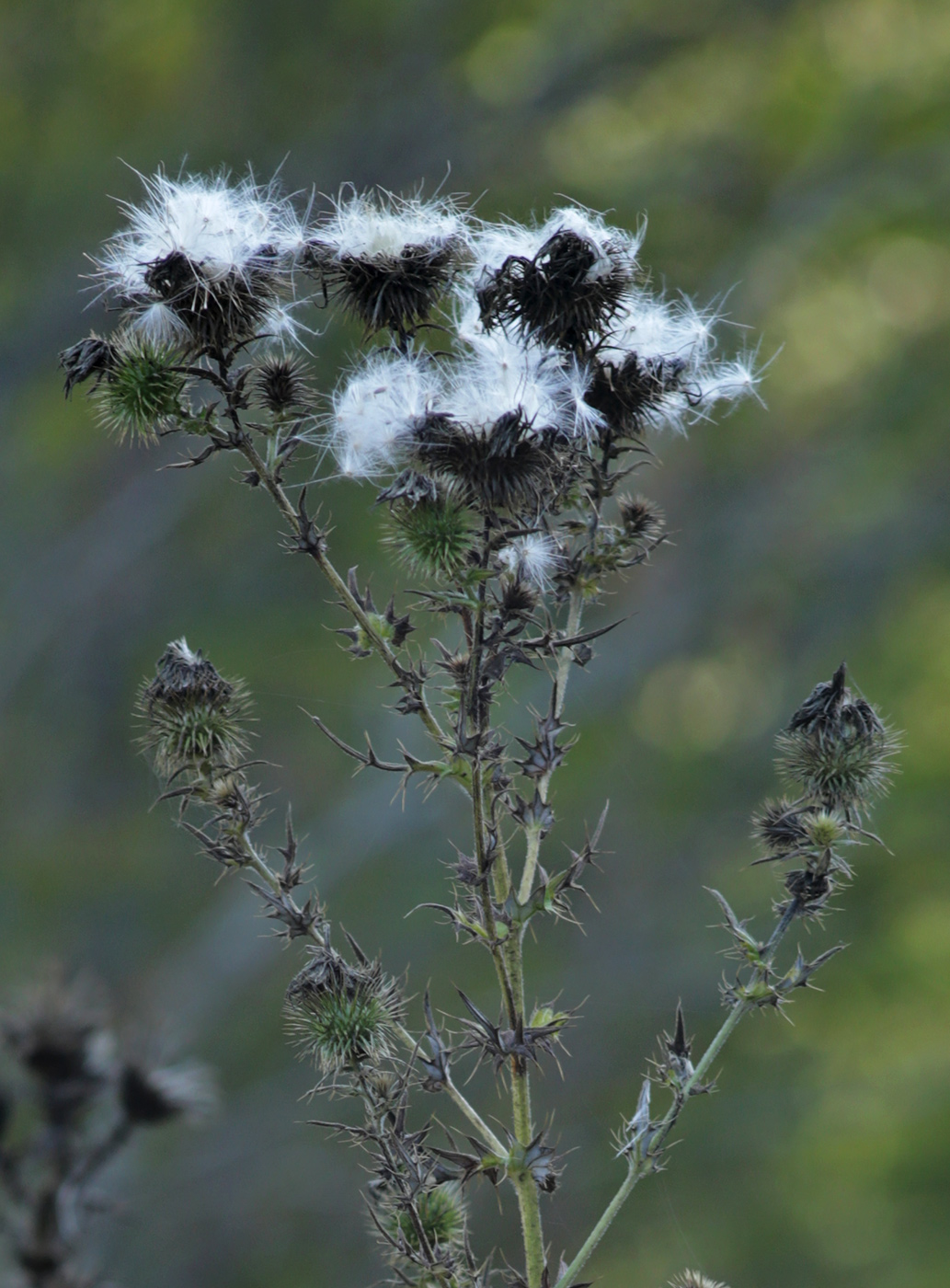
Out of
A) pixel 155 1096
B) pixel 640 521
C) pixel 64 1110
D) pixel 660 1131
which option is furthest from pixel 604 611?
pixel 660 1131

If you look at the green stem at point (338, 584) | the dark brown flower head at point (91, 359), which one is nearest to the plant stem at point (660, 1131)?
the green stem at point (338, 584)

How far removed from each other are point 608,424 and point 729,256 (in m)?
12.2

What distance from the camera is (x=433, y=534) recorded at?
7.23 feet

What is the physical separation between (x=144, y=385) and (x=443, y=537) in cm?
53

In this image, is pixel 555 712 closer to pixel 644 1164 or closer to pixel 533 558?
pixel 533 558

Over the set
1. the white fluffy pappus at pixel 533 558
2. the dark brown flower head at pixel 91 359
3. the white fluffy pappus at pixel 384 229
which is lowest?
the white fluffy pappus at pixel 533 558

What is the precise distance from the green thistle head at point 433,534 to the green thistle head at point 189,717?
1.30 ft

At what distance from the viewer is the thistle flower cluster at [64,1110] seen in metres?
3.11

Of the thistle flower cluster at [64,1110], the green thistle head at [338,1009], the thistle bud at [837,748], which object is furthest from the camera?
the thistle flower cluster at [64,1110]

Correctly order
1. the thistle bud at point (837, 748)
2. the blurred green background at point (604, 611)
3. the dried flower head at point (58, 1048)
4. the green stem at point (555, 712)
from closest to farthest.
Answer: the green stem at point (555, 712)
the thistle bud at point (837, 748)
the dried flower head at point (58, 1048)
the blurred green background at point (604, 611)

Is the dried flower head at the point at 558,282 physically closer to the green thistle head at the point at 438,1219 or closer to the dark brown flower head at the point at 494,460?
the dark brown flower head at the point at 494,460

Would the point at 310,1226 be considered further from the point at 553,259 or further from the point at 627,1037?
the point at 553,259

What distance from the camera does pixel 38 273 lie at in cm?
1187

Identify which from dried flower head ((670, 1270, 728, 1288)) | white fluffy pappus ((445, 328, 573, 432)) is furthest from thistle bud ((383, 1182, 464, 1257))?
white fluffy pappus ((445, 328, 573, 432))
